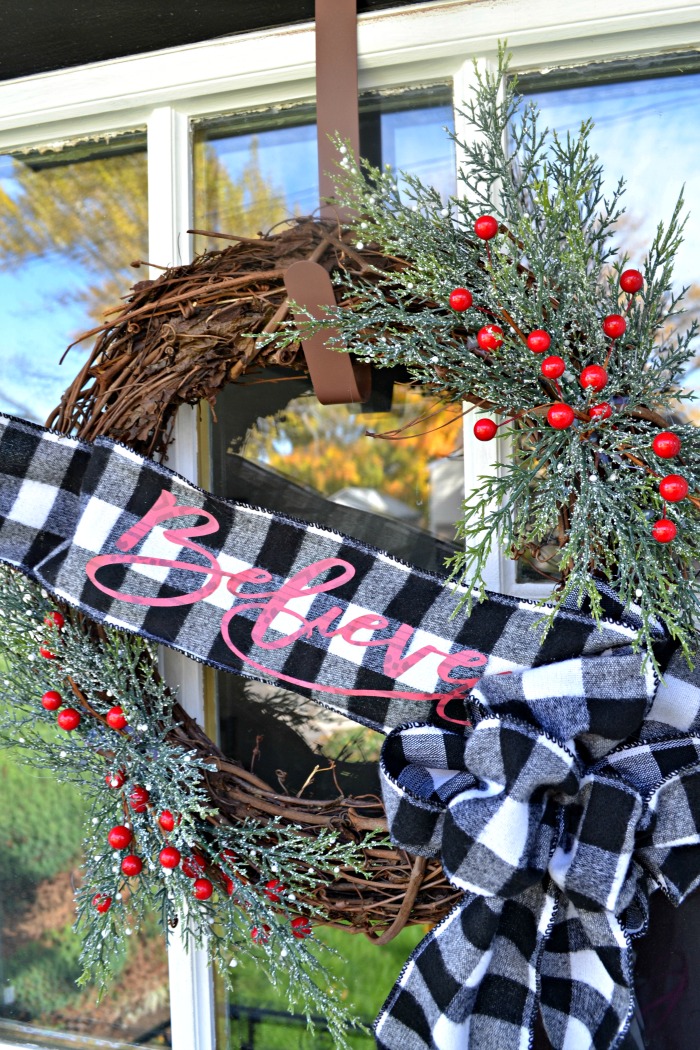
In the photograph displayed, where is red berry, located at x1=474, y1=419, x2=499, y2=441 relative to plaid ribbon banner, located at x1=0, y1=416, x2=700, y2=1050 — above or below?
above

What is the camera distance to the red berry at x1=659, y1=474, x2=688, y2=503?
2.35 ft

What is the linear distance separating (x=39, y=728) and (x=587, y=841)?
0.82 meters

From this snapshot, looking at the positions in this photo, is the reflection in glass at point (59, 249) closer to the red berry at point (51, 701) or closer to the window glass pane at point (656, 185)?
the red berry at point (51, 701)

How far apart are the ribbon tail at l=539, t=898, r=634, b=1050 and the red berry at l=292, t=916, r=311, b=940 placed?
271 millimetres

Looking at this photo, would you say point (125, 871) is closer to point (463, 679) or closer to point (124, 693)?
point (124, 693)

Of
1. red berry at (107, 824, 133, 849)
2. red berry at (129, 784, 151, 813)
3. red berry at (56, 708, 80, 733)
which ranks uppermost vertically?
red berry at (56, 708, 80, 733)

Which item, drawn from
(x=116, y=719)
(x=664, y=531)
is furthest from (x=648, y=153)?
(x=116, y=719)

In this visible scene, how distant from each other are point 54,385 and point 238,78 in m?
0.50

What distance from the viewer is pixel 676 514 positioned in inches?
30.1

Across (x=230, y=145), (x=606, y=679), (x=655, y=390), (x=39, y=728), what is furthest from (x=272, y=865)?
(x=230, y=145)

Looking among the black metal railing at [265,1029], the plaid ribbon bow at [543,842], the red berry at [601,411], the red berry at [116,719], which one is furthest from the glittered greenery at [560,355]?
the black metal railing at [265,1029]

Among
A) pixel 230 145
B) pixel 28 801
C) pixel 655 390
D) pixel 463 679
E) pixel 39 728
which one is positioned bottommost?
pixel 28 801

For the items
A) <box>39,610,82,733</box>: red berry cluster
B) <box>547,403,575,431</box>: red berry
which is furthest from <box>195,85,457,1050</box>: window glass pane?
<box>547,403,575,431</box>: red berry

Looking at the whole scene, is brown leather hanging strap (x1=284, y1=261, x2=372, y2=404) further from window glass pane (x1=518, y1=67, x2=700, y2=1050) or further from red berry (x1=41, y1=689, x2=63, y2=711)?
red berry (x1=41, y1=689, x2=63, y2=711)
